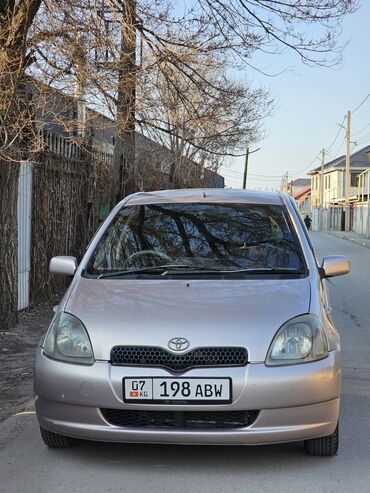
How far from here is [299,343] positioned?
369 centimetres

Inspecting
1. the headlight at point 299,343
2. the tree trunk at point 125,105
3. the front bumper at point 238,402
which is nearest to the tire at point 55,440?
the front bumper at point 238,402

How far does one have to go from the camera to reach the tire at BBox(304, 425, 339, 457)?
3.89m

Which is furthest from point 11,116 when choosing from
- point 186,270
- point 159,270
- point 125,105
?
point 186,270

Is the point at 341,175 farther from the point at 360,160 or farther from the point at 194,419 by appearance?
the point at 194,419

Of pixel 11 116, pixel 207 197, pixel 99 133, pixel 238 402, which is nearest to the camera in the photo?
pixel 238 402

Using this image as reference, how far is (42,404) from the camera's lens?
3.83 meters

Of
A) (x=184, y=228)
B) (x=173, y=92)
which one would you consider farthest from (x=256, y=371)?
(x=173, y=92)

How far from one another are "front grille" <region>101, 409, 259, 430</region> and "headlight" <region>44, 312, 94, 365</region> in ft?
1.15

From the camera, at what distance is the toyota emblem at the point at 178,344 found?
141 inches

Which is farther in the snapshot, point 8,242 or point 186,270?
point 8,242

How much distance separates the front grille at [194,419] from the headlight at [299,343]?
36cm

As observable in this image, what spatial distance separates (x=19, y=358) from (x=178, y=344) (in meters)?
3.53

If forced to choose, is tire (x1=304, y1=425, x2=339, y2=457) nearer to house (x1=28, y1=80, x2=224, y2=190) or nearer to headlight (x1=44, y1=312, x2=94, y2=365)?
headlight (x1=44, y1=312, x2=94, y2=365)

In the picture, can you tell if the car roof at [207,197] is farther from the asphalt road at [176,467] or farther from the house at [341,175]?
the house at [341,175]
